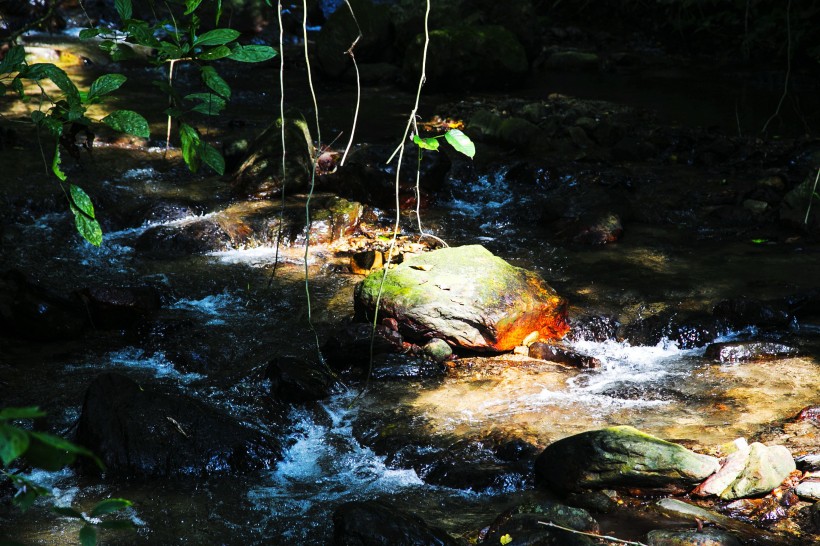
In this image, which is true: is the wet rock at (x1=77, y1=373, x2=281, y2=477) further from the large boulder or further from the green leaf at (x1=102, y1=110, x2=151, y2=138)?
the green leaf at (x1=102, y1=110, x2=151, y2=138)

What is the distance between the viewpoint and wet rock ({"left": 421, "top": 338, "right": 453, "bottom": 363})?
17.7 feet

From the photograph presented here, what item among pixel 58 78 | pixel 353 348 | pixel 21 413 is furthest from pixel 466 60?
pixel 21 413

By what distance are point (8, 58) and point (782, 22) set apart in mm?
14511

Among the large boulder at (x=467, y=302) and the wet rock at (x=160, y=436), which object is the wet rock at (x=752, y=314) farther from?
the wet rock at (x=160, y=436)

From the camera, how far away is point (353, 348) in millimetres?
5348

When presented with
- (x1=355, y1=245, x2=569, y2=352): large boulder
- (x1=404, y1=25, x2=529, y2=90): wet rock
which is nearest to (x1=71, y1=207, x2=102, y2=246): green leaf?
(x1=355, y1=245, x2=569, y2=352): large boulder

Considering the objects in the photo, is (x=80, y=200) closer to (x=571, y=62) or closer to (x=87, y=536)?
(x=87, y=536)

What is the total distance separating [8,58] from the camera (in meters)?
2.06

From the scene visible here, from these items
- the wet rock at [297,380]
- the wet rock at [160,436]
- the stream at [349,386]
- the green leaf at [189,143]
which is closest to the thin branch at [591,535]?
the stream at [349,386]

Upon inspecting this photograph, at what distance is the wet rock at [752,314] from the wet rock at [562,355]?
3.86 feet

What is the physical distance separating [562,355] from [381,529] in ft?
8.37

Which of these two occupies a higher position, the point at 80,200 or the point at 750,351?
the point at 80,200

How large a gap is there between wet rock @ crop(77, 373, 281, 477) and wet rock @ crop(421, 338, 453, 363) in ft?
4.76

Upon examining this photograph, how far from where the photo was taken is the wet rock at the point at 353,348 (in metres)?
5.34
